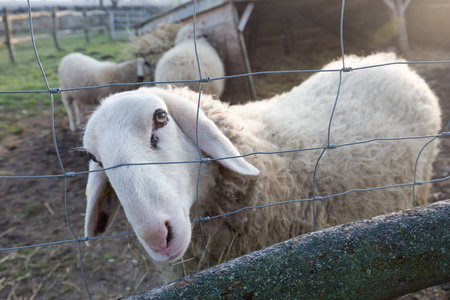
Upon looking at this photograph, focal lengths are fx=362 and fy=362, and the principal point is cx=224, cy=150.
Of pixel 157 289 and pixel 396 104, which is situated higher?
pixel 396 104

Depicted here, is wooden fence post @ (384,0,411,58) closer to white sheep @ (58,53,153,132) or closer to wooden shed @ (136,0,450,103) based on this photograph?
wooden shed @ (136,0,450,103)

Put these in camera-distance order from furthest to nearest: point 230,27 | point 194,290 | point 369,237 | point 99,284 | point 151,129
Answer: point 230,27 < point 99,284 < point 151,129 < point 369,237 < point 194,290

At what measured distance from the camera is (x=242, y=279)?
39.1 inches

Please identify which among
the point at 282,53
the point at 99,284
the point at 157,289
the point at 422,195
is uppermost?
the point at 282,53

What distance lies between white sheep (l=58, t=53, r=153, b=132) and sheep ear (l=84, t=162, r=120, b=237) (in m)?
4.62

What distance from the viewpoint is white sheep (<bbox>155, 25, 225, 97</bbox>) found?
4469mm

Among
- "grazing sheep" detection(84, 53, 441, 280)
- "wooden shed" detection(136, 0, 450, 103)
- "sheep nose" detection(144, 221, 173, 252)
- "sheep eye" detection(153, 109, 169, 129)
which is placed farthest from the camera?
"wooden shed" detection(136, 0, 450, 103)

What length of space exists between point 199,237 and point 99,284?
4.69 ft

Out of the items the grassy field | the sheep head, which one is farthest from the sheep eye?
the grassy field

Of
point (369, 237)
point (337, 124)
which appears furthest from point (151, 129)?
point (337, 124)

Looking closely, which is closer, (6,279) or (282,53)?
(6,279)

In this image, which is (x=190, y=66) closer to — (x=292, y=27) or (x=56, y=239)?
(x=56, y=239)

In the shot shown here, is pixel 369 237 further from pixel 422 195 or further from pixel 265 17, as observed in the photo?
pixel 265 17

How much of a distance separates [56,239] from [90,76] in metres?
3.98
